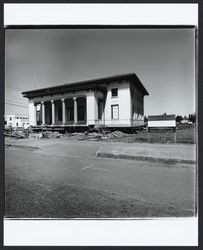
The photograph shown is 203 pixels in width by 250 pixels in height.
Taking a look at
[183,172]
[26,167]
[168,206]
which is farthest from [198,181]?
[26,167]

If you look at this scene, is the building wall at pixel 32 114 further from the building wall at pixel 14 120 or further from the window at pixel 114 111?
the window at pixel 114 111

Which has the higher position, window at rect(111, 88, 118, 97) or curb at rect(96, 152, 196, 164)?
window at rect(111, 88, 118, 97)

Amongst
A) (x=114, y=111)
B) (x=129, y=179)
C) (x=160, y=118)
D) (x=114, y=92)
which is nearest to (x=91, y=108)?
(x=114, y=111)

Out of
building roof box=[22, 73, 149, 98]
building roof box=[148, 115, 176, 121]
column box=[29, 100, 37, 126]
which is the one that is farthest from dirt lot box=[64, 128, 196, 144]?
column box=[29, 100, 37, 126]

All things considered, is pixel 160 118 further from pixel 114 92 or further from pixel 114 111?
pixel 114 92

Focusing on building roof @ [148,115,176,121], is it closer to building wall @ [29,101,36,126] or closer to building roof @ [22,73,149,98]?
building roof @ [22,73,149,98]

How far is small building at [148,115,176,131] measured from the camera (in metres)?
10.5

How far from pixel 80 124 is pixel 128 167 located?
1581 centimetres

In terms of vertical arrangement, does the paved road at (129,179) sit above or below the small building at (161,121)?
below

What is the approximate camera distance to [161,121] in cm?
1073

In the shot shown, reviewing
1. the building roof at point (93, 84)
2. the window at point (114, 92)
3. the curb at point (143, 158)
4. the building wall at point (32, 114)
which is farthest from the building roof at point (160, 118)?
the building wall at point (32, 114)

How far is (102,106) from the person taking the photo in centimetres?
2131

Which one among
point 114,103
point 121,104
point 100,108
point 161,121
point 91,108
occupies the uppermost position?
point 114,103

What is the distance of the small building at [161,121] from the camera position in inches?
412
